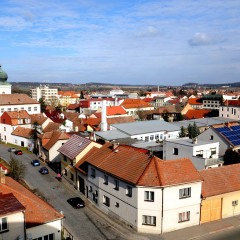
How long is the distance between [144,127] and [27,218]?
40.0m

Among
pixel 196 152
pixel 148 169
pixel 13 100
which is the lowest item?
pixel 196 152

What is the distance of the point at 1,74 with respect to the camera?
309 feet

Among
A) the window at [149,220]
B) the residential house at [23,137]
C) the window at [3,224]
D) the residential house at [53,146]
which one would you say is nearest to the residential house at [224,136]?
the window at [149,220]

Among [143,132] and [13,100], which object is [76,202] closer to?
[143,132]

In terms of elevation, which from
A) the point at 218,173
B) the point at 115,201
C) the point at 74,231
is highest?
the point at 218,173

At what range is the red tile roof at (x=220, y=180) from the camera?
29263 mm

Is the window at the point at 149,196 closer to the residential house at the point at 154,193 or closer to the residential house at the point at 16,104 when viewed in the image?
the residential house at the point at 154,193

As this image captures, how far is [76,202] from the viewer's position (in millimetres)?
33438

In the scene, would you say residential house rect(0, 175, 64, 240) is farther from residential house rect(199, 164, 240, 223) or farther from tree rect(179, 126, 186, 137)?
tree rect(179, 126, 186, 137)

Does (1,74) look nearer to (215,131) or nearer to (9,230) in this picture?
(215,131)

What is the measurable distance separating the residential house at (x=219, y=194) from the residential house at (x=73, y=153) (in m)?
14.9

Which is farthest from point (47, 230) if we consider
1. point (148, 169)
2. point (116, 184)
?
point (148, 169)

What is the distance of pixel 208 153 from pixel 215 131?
30.5 feet

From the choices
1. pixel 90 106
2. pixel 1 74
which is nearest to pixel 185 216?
pixel 1 74
